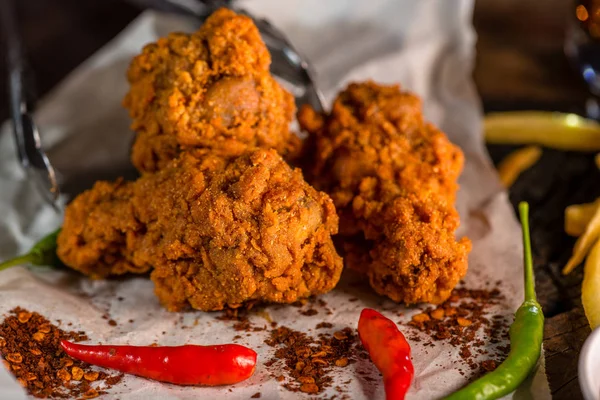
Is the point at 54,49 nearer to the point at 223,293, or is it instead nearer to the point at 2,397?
the point at 223,293

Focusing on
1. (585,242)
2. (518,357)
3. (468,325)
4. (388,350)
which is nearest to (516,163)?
(585,242)

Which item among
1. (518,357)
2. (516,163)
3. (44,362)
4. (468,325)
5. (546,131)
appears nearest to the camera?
(518,357)

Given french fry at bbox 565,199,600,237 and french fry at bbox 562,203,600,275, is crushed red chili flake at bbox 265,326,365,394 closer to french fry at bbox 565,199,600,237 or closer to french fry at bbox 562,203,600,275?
french fry at bbox 562,203,600,275

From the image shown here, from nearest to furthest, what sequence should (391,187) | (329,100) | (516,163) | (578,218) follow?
(391,187)
(578,218)
(516,163)
(329,100)

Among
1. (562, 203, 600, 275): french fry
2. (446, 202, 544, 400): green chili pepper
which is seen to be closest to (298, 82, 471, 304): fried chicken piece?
(446, 202, 544, 400): green chili pepper

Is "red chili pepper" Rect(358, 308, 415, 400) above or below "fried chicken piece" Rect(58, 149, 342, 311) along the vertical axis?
below

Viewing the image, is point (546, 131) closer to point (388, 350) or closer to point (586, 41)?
point (586, 41)
